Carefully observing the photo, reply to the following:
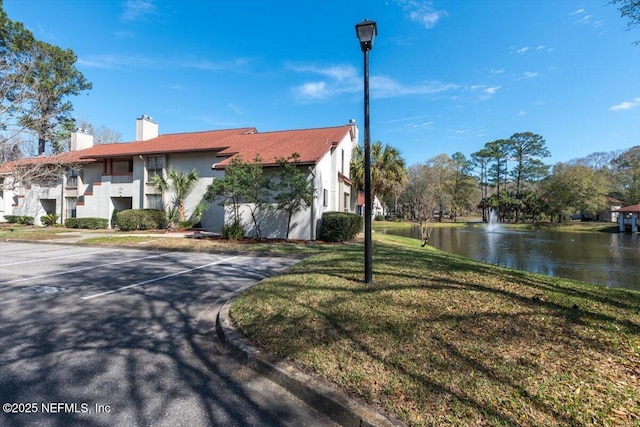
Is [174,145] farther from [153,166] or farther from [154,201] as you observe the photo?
[154,201]

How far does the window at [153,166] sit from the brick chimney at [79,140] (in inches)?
409

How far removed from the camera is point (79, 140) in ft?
82.1

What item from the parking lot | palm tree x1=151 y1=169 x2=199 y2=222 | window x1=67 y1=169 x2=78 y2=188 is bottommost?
the parking lot

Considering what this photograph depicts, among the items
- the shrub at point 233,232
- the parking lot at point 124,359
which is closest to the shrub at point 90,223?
the shrub at point 233,232

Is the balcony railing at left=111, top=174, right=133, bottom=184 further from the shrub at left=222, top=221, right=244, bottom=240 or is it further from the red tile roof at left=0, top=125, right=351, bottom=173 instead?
the shrub at left=222, top=221, right=244, bottom=240

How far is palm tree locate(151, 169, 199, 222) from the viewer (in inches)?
711

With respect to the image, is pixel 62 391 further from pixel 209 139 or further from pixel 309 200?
pixel 209 139

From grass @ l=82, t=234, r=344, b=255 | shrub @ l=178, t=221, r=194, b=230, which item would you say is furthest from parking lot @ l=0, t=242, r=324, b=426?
shrub @ l=178, t=221, r=194, b=230

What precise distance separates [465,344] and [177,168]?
65.6 ft

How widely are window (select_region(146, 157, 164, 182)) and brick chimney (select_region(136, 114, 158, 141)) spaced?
4.77 metres

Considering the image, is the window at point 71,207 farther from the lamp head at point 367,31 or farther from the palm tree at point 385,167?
the lamp head at point 367,31

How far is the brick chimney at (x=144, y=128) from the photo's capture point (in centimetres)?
2297

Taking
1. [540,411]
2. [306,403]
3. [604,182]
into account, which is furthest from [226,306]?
[604,182]

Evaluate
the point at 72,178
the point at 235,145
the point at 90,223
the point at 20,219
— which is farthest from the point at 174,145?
the point at 20,219
